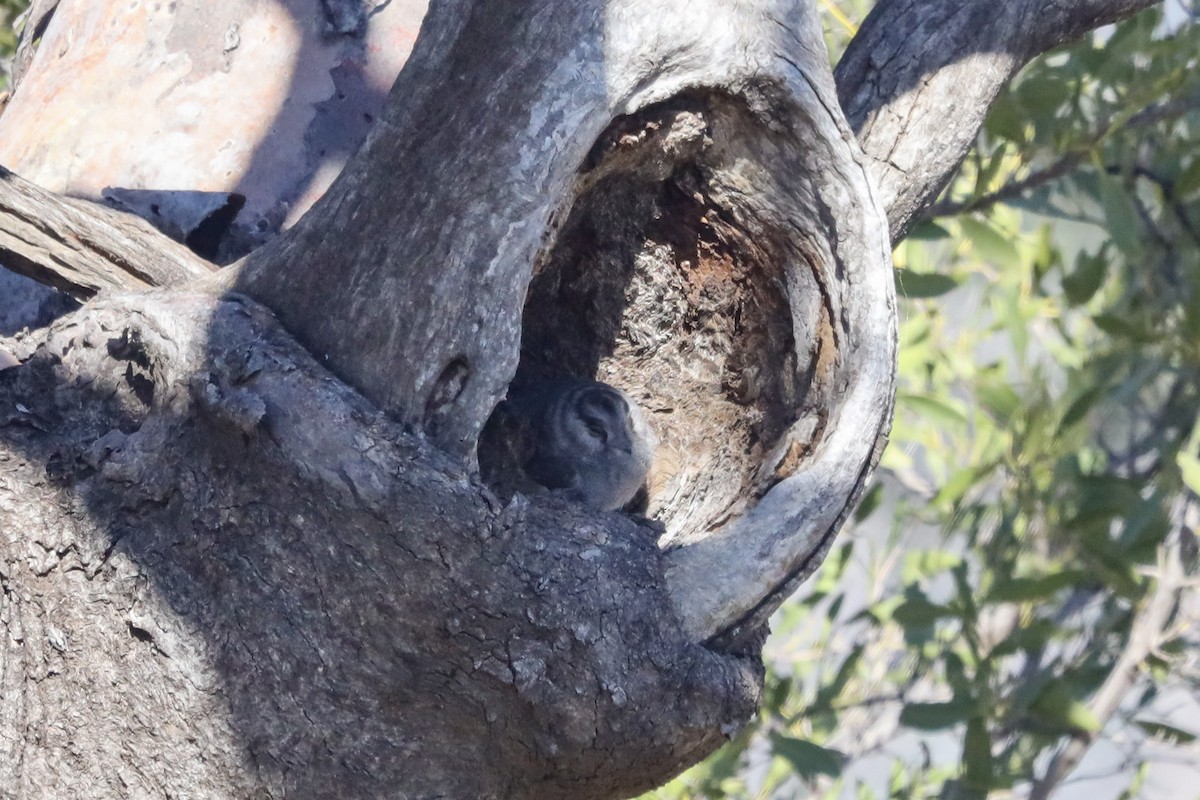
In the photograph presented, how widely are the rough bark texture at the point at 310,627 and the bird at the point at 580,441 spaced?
0.99 ft

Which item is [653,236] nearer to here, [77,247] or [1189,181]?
[77,247]

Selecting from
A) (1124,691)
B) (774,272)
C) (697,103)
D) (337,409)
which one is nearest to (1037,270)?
(1124,691)

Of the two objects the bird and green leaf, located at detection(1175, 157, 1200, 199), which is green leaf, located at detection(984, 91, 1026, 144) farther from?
the bird

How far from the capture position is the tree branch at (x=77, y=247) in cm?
138

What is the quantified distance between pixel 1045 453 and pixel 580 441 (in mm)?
1843

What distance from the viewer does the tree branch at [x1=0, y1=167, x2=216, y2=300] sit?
1381mm

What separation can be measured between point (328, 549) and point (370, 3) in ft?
3.56

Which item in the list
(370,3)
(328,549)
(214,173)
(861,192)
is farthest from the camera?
(370,3)

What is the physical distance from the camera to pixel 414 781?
1175mm

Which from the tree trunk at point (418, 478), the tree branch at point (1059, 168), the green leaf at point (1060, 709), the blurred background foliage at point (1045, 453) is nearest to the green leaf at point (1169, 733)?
the blurred background foliage at point (1045, 453)

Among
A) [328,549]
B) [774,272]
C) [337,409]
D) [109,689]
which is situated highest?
[774,272]

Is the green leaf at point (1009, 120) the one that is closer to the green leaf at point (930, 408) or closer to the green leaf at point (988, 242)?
the green leaf at point (988, 242)

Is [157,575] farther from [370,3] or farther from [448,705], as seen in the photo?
[370,3]

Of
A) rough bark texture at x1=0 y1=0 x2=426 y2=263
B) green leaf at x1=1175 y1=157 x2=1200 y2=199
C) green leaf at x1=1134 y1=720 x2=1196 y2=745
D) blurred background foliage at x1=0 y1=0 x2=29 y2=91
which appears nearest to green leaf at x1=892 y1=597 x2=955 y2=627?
green leaf at x1=1134 y1=720 x2=1196 y2=745
